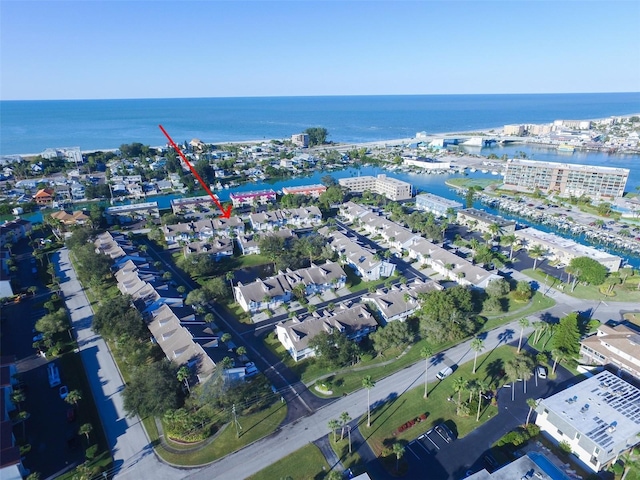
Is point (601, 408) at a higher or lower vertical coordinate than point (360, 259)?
lower

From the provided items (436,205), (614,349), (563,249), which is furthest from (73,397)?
(436,205)

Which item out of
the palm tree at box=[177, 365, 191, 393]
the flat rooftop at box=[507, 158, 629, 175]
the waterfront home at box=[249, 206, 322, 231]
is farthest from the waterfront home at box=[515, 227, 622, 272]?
the palm tree at box=[177, 365, 191, 393]

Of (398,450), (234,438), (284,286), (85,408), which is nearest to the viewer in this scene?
(398,450)

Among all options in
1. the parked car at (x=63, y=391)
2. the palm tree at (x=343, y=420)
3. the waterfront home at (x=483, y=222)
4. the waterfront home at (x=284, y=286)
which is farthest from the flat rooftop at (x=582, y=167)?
the parked car at (x=63, y=391)

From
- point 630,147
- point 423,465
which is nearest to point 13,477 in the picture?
point 423,465

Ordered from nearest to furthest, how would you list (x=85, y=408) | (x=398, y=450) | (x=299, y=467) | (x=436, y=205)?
1. (x=398, y=450)
2. (x=299, y=467)
3. (x=85, y=408)
4. (x=436, y=205)

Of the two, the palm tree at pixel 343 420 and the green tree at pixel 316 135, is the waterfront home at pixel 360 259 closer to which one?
the palm tree at pixel 343 420

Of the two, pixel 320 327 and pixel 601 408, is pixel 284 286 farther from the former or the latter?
pixel 601 408
